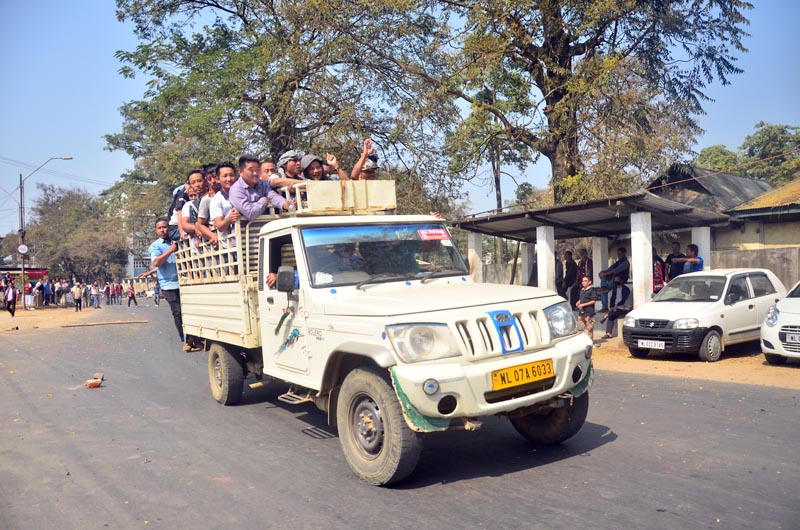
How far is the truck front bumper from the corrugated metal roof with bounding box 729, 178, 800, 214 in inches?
732

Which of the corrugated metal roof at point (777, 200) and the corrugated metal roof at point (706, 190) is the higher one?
the corrugated metal roof at point (706, 190)

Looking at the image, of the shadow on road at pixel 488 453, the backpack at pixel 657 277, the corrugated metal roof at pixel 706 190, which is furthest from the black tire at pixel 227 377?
the corrugated metal roof at pixel 706 190

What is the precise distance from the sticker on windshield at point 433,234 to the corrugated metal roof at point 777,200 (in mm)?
17422

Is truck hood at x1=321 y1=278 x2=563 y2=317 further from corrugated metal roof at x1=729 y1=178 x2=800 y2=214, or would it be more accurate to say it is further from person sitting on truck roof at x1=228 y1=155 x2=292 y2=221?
corrugated metal roof at x1=729 y1=178 x2=800 y2=214

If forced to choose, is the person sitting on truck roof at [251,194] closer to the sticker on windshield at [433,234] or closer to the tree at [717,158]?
the sticker on windshield at [433,234]

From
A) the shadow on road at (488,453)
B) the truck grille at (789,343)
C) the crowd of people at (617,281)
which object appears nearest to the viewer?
the shadow on road at (488,453)

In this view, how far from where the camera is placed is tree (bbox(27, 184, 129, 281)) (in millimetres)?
67938

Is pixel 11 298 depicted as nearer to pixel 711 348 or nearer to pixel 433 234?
pixel 711 348

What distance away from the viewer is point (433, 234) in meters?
6.64

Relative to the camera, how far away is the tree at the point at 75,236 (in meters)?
67.9

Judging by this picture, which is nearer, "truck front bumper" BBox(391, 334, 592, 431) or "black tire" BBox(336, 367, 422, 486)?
"truck front bumper" BBox(391, 334, 592, 431)

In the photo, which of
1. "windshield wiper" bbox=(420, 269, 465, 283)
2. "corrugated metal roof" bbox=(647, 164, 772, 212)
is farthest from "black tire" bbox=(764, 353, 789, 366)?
"corrugated metal roof" bbox=(647, 164, 772, 212)

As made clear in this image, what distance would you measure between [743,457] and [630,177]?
12.7 m

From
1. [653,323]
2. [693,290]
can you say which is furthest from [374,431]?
[693,290]
